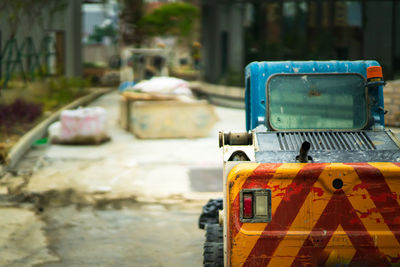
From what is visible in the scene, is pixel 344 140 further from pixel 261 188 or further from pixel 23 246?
pixel 23 246

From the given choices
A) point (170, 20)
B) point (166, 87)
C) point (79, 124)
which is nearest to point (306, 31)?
point (166, 87)

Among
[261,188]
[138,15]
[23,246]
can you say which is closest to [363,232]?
[261,188]

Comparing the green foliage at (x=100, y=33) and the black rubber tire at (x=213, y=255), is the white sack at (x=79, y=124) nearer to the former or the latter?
the black rubber tire at (x=213, y=255)

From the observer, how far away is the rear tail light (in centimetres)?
408

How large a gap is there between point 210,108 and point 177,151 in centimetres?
220

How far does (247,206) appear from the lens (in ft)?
13.4

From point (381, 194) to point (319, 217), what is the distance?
1.35 feet

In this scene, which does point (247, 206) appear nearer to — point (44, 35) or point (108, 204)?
point (108, 204)

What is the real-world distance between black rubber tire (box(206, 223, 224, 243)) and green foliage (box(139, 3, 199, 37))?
4300 centimetres

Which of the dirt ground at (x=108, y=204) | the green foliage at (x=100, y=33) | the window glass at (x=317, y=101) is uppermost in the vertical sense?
the green foliage at (x=100, y=33)

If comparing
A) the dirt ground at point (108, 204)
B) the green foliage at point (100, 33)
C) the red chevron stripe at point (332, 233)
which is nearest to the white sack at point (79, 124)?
the dirt ground at point (108, 204)

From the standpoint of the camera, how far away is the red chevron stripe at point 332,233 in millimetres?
4078

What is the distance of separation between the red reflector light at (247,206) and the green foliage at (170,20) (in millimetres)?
44591

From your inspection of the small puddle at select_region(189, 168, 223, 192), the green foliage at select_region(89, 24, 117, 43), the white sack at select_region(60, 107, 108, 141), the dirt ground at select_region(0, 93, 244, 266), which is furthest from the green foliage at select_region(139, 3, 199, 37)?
the small puddle at select_region(189, 168, 223, 192)
